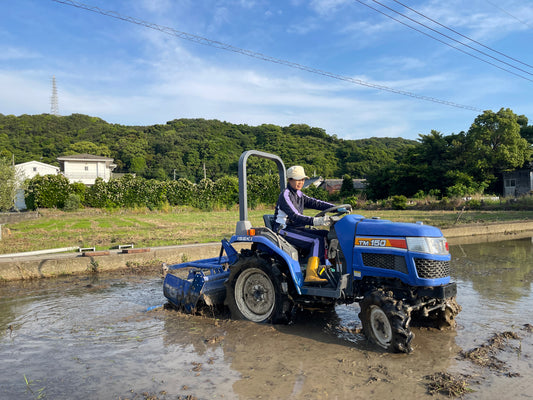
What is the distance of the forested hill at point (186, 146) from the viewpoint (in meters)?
73.5

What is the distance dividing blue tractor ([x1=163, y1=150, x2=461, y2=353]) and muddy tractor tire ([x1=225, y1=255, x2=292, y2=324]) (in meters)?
0.01

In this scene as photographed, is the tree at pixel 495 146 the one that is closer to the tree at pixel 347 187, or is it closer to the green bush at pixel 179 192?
the tree at pixel 347 187

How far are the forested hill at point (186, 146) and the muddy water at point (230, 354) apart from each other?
189ft

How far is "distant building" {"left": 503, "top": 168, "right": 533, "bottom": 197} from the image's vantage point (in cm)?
3747

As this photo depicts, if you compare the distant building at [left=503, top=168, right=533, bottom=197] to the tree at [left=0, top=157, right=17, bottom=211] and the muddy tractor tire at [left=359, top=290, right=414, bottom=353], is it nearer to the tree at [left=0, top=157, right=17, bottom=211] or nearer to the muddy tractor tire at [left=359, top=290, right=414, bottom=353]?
the tree at [left=0, top=157, right=17, bottom=211]

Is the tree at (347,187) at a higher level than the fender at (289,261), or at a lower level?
higher

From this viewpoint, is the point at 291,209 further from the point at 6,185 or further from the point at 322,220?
the point at 6,185

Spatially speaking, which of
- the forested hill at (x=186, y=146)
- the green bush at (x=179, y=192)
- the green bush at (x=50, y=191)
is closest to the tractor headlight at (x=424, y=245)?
the green bush at (x=179, y=192)

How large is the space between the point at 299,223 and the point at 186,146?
262 feet

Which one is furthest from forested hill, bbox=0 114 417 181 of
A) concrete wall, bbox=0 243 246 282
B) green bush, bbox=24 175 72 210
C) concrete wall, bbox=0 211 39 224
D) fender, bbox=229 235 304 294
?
fender, bbox=229 235 304 294

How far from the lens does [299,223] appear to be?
17.4ft

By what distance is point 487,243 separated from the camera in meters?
13.6

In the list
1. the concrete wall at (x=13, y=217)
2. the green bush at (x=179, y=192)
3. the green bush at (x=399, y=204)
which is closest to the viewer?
the concrete wall at (x=13, y=217)

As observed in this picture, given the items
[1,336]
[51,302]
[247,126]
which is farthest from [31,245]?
[247,126]
